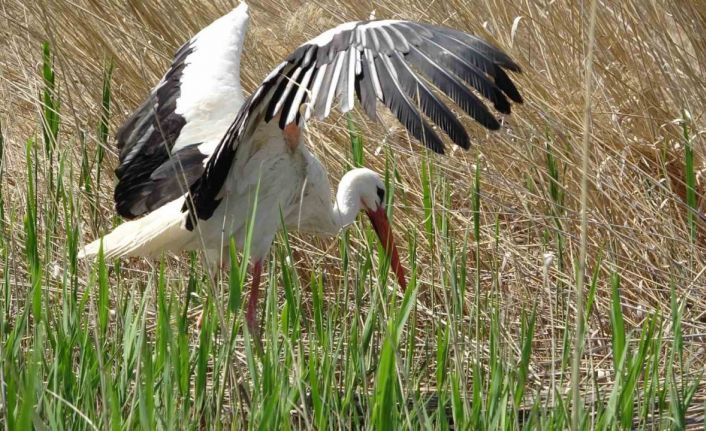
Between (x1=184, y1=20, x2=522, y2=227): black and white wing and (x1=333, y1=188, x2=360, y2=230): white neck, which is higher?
(x1=184, y1=20, x2=522, y2=227): black and white wing

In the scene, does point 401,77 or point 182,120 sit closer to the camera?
point 401,77

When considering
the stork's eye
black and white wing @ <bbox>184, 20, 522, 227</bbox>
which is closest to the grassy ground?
the stork's eye

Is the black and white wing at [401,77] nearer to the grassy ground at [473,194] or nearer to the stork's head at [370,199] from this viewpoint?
the grassy ground at [473,194]

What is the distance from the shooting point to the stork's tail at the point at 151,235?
384 centimetres

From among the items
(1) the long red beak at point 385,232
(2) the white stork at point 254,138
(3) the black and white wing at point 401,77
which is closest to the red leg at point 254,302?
(2) the white stork at point 254,138

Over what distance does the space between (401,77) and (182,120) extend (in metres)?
1.89

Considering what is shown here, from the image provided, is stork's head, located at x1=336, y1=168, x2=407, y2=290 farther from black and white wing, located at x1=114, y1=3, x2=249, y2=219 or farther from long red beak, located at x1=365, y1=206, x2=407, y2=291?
black and white wing, located at x1=114, y1=3, x2=249, y2=219

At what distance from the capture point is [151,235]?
3865 millimetres

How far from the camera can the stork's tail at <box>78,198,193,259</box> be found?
3.84 m

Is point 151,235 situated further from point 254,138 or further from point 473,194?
point 473,194

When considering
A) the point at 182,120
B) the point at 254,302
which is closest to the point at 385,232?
the point at 254,302

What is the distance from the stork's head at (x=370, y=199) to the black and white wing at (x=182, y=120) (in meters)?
0.48

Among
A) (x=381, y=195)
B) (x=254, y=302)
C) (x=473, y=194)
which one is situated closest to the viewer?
(x=473, y=194)

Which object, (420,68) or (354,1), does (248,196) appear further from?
(420,68)
